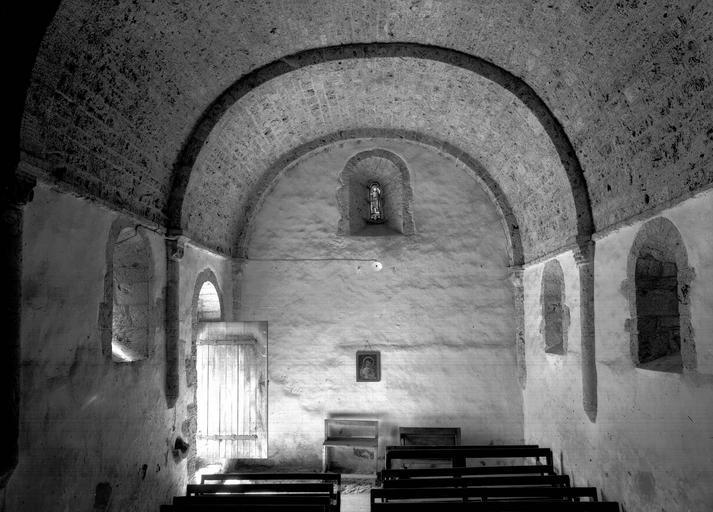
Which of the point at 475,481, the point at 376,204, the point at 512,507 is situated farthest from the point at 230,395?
the point at 512,507

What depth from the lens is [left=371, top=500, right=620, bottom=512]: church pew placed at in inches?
232

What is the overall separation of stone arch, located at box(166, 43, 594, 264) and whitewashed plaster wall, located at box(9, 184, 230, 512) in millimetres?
1071

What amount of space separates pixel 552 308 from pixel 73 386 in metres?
7.00

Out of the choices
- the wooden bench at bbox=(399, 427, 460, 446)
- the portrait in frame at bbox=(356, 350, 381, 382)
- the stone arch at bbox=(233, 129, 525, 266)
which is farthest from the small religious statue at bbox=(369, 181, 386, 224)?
the wooden bench at bbox=(399, 427, 460, 446)

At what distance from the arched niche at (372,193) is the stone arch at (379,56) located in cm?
A: 337

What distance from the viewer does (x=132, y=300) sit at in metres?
7.25

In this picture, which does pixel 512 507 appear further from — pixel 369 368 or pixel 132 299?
pixel 369 368

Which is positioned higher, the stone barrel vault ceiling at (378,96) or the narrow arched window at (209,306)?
the stone barrel vault ceiling at (378,96)

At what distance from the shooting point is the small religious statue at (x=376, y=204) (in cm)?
1166

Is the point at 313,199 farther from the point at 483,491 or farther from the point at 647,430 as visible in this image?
the point at 647,430

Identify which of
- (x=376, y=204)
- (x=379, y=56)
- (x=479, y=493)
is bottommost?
(x=479, y=493)

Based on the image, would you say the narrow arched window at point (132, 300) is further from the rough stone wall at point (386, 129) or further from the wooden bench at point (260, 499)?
the wooden bench at point (260, 499)

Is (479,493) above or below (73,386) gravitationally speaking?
below

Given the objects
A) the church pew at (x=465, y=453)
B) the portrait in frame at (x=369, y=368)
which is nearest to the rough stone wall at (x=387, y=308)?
the portrait in frame at (x=369, y=368)
